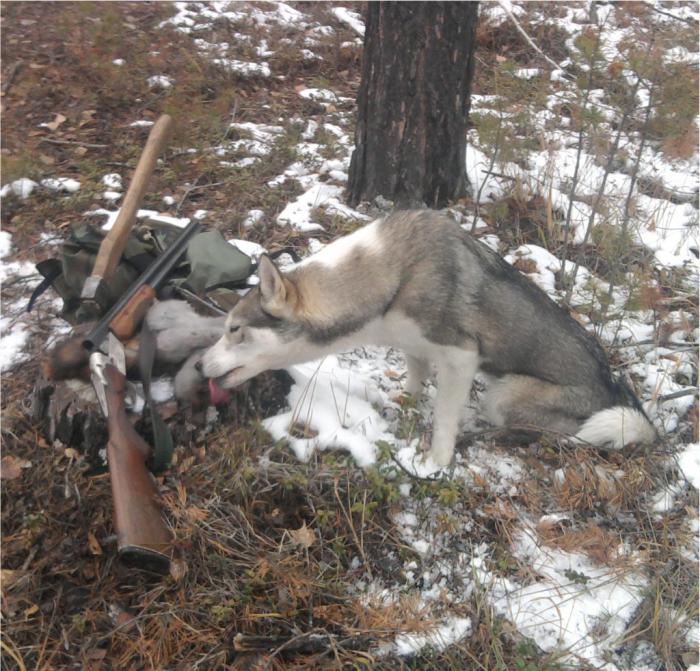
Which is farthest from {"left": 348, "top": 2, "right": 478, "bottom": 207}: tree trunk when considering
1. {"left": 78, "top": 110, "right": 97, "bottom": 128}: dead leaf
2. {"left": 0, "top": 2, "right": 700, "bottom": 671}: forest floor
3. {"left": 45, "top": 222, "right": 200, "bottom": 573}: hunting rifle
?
{"left": 78, "top": 110, "right": 97, "bottom": 128}: dead leaf

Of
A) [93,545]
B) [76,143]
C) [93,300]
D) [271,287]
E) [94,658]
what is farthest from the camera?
[76,143]

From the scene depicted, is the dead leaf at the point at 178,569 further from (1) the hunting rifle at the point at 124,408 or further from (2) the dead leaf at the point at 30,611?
(2) the dead leaf at the point at 30,611

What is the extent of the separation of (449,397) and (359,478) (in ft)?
2.17

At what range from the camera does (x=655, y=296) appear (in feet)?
14.6

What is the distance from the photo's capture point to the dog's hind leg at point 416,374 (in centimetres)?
385

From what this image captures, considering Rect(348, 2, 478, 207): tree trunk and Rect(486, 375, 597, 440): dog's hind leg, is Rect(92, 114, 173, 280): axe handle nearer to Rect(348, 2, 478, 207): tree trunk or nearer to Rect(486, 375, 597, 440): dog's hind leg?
Rect(348, 2, 478, 207): tree trunk

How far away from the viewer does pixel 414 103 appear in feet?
15.9

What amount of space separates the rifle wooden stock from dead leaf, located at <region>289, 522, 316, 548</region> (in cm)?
55

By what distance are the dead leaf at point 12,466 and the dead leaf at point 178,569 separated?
913 millimetres

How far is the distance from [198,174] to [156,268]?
7.04 ft

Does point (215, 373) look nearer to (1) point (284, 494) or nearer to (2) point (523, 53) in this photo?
(1) point (284, 494)

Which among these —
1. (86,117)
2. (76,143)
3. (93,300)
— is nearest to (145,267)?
(93,300)

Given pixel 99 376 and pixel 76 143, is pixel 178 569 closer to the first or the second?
pixel 99 376

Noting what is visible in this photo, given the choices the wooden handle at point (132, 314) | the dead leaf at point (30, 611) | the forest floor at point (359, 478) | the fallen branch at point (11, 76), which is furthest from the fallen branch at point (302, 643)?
the fallen branch at point (11, 76)
